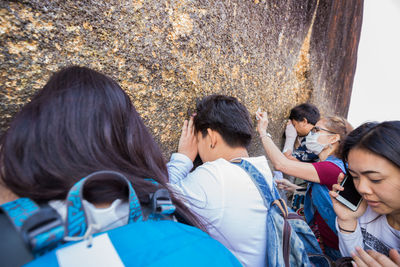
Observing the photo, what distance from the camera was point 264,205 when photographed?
2.99ft

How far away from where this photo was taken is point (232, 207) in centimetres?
87

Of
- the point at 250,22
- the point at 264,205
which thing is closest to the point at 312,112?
the point at 250,22

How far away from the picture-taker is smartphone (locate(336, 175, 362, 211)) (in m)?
1.09

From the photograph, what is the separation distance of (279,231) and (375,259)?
467mm

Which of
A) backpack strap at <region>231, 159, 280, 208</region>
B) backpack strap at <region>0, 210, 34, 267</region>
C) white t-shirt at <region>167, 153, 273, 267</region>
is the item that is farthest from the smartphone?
backpack strap at <region>0, 210, 34, 267</region>

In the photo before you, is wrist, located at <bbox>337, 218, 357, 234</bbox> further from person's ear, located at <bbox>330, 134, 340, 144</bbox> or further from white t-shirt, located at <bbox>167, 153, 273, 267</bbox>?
person's ear, located at <bbox>330, 134, 340, 144</bbox>

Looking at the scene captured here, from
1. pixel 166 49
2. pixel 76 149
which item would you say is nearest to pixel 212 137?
pixel 166 49

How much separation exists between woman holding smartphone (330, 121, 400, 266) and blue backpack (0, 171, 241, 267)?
3.06 ft

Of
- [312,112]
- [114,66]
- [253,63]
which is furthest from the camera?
[312,112]

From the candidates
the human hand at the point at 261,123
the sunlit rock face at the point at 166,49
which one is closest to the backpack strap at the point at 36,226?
the sunlit rock face at the point at 166,49

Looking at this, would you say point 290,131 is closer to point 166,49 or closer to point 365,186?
point 365,186

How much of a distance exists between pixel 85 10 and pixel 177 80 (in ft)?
1.64

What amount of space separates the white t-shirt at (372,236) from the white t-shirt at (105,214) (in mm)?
1213

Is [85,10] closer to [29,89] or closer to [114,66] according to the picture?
[114,66]
